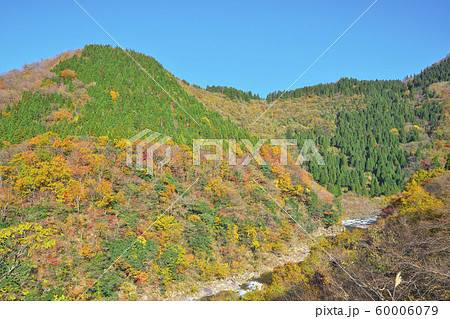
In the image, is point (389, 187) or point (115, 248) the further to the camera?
point (389, 187)

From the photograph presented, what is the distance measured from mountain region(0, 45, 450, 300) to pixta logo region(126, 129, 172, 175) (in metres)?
0.62

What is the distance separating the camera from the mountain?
20.7 meters

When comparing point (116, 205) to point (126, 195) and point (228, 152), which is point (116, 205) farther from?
point (228, 152)

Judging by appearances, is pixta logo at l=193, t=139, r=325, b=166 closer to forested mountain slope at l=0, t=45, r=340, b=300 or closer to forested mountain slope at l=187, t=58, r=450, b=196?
forested mountain slope at l=0, t=45, r=340, b=300

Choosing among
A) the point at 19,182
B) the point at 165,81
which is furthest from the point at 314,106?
the point at 19,182

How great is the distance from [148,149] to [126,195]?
9016 millimetres

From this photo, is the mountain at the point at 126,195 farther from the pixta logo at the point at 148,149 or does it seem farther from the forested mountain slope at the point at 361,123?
the forested mountain slope at the point at 361,123

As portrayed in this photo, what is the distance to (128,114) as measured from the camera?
47.9 metres

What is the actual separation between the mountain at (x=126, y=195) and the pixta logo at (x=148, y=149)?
618 mm

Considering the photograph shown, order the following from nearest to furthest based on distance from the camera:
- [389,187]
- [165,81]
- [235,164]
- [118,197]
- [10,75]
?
1. [118,197]
2. [235,164]
3. [10,75]
4. [165,81]
5. [389,187]

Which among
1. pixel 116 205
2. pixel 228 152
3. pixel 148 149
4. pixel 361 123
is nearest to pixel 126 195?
pixel 116 205

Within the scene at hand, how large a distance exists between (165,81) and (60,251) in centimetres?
6034

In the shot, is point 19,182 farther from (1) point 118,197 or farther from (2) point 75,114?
(2) point 75,114

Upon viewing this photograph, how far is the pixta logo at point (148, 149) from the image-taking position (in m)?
33.7
